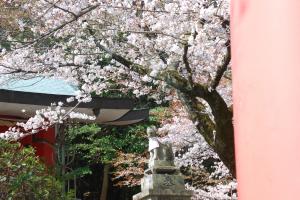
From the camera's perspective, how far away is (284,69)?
1.95ft

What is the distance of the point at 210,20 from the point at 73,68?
9.53 ft

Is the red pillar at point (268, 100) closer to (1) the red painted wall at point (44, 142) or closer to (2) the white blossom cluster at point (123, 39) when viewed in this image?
(2) the white blossom cluster at point (123, 39)

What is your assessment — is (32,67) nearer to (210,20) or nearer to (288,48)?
(210,20)

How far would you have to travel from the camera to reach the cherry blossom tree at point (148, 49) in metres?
5.02

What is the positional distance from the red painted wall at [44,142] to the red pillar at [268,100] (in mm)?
9025

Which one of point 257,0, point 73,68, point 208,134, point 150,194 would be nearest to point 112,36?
point 73,68

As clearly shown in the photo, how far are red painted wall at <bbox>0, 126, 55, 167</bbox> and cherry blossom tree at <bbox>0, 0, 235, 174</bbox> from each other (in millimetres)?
2135

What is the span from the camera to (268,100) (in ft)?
1.98

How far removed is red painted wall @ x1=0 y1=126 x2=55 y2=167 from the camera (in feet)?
31.2

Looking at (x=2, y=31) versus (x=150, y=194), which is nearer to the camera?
(x=150, y=194)

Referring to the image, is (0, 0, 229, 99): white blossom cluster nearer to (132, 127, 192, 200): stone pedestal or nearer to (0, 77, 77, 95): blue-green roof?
(132, 127, 192, 200): stone pedestal

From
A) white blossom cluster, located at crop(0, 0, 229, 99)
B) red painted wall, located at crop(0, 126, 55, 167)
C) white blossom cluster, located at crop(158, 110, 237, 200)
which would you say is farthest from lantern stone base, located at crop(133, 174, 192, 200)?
red painted wall, located at crop(0, 126, 55, 167)

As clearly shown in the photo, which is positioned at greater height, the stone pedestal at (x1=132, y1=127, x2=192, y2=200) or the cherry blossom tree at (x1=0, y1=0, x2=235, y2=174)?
the cherry blossom tree at (x1=0, y1=0, x2=235, y2=174)

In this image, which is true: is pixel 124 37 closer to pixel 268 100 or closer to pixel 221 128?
pixel 221 128
